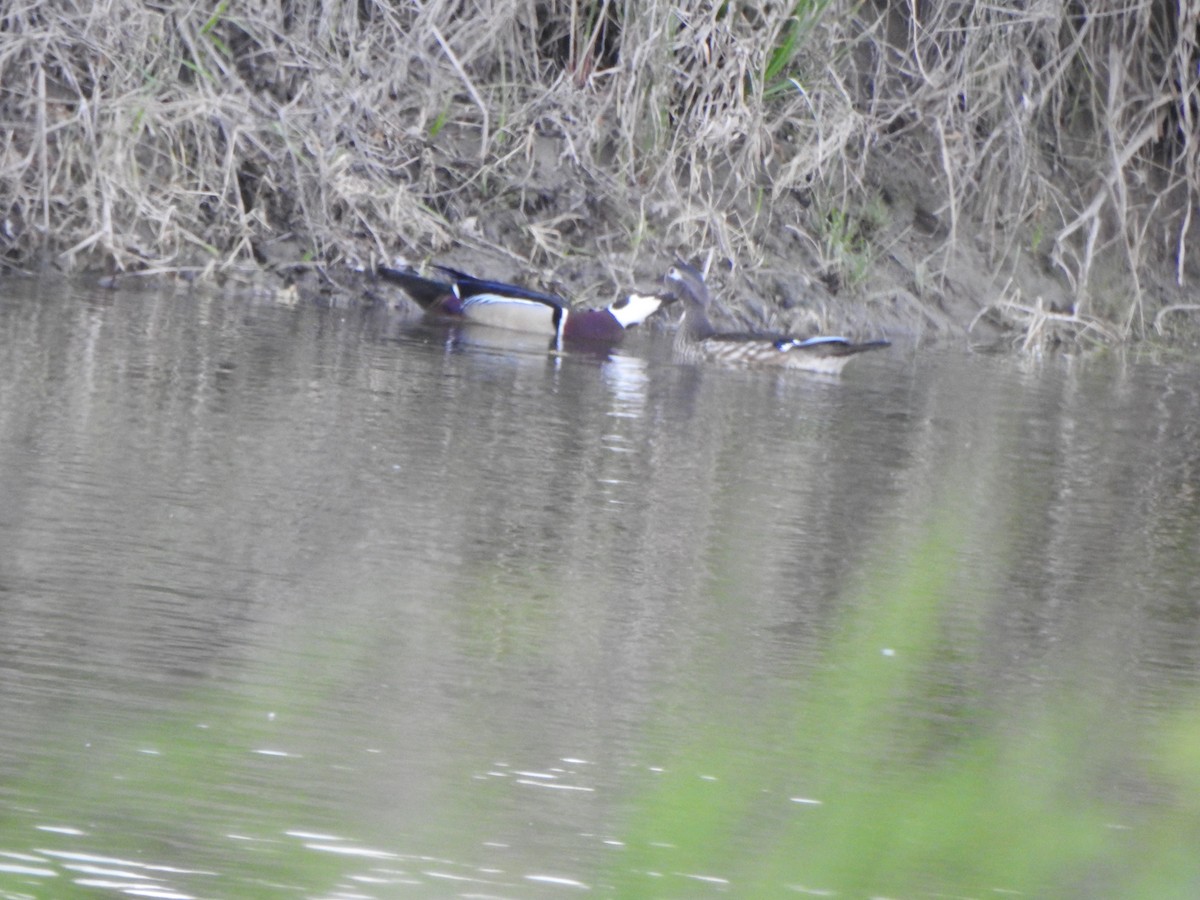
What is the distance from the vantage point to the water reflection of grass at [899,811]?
5.07 ft

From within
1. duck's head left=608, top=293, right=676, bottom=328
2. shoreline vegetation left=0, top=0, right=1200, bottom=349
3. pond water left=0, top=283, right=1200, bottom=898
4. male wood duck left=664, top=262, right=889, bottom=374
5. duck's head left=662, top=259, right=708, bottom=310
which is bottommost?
pond water left=0, top=283, right=1200, bottom=898

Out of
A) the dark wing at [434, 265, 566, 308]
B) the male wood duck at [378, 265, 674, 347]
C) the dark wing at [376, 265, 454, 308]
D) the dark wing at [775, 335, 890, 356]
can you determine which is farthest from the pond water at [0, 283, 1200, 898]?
the dark wing at [376, 265, 454, 308]

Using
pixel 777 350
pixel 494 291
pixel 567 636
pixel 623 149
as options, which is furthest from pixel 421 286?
pixel 567 636

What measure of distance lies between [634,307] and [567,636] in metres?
5.59

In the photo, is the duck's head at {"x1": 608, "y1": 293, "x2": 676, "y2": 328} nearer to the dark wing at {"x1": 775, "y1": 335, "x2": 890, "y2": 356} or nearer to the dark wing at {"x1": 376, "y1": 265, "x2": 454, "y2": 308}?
the dark wing at {"x1": 376, "y1": 265, "x2": 454, "y2": 308}

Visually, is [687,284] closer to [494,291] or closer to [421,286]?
[494,291]

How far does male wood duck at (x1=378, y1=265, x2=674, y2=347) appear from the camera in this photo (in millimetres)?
8359

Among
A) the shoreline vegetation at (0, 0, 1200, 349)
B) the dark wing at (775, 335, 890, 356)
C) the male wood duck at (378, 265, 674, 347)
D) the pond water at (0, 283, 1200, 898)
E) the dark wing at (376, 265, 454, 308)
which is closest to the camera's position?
the pond water at (0, 283, 1200, 898)

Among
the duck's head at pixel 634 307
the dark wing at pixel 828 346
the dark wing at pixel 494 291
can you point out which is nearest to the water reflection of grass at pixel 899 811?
the dark wing at pixel 828 346

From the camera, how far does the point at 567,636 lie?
3.28m

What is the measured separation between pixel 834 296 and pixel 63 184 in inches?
144

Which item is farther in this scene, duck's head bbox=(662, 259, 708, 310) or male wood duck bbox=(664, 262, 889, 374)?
duck's head bbox=(662, 259, 708, 310)

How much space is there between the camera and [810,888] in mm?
1525

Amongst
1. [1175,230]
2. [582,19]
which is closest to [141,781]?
[582,19]
